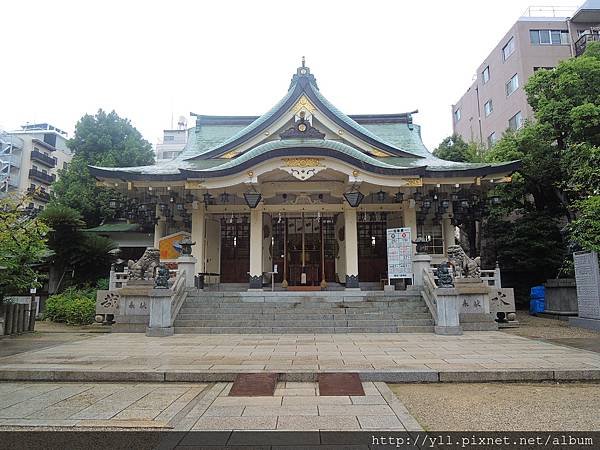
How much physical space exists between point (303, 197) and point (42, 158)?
44.7 m

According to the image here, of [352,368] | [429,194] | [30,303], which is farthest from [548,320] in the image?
[30,303]

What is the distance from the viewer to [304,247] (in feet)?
58.3

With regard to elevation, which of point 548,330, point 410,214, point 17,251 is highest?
point 410,214

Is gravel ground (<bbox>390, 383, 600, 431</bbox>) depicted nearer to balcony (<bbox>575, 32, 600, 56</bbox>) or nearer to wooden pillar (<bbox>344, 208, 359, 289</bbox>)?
wooden pillar (<bbox>344, 208, 359, 289</bbox>)

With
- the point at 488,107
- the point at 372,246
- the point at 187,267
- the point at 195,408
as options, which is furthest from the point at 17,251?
the point at 488,107

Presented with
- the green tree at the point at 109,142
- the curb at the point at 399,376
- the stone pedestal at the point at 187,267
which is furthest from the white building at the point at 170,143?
the curb at the point at 399,376

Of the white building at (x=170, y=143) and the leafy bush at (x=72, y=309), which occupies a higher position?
the white building at (x=170, y=143)

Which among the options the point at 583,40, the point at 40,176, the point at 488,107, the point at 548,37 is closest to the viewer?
the point at 583,40

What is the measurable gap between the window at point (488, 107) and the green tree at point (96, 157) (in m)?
27.8

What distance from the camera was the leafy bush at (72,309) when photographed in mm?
14719

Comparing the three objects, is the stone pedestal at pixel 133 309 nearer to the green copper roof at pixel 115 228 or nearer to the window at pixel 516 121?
the green copper roof at pixel 115 228

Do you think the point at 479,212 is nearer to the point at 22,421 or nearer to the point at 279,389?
the point at 279,389

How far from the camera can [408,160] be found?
1788 cm

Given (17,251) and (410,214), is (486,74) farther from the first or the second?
(17,251)
